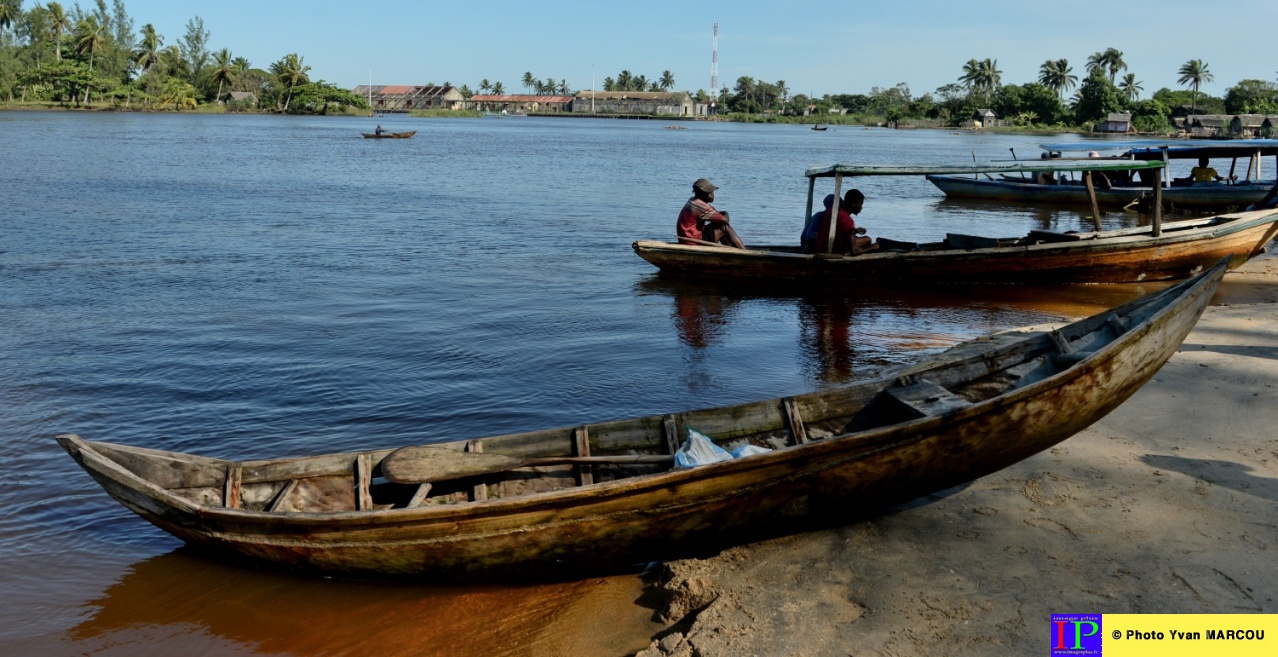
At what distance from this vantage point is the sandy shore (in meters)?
4.46

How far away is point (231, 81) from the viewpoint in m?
105

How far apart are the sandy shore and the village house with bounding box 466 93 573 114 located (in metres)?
154

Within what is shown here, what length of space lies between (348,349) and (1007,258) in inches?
355

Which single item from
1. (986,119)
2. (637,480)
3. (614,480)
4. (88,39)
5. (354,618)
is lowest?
(354,618)

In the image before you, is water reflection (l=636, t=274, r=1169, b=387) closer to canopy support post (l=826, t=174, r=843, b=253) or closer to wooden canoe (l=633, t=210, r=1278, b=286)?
wooden canoe (l=633, t=210, r=1278, b=286)

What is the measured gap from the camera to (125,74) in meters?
96.2

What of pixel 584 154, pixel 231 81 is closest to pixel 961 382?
pixel 584 154

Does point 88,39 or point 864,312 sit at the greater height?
point 88,39

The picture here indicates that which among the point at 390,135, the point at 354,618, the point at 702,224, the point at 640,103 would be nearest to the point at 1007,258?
the point at 702,224

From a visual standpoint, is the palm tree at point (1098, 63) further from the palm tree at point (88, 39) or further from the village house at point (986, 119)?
the palm tree at point (88, 39)

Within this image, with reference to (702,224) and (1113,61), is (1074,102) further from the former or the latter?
(702,224)

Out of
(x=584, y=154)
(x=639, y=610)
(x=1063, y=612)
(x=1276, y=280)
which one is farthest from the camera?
(x=584, y=154)

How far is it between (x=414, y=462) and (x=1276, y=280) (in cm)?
1476

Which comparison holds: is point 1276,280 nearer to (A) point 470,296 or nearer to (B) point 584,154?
(A) point 470,296
